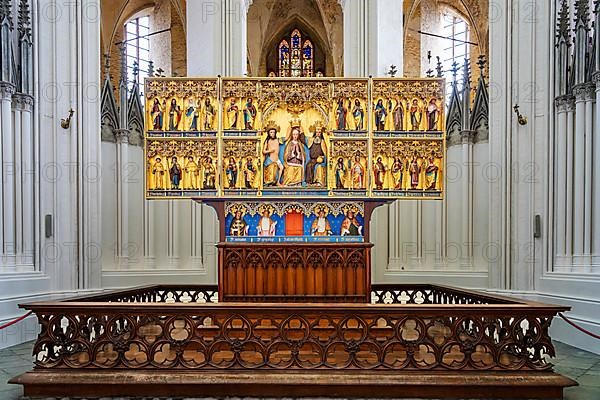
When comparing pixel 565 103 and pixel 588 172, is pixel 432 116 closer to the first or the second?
pixel 588 172

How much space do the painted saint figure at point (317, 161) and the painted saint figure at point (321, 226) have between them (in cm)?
56

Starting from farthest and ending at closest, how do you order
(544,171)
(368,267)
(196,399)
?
(544,171) < (368,267) < (196,399)

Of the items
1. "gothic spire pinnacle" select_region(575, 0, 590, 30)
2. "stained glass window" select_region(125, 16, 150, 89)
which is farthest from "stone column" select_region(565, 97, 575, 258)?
"stained glass window" select_region(125, 16, 150, 89)

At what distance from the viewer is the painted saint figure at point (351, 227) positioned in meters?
9.12

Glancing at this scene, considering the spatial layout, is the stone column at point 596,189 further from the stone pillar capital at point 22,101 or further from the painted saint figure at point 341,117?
the stone pillar capital at point 22,101

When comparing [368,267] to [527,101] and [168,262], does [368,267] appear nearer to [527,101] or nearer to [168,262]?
[527,101]

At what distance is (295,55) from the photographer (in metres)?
25.4

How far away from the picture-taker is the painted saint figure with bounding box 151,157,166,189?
29.6 ft

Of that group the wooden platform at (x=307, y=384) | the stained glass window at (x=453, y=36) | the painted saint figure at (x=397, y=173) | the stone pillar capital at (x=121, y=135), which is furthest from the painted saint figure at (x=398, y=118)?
the stained glass window at (x=453, y=36)

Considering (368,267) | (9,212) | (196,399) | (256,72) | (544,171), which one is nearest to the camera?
(196,399)

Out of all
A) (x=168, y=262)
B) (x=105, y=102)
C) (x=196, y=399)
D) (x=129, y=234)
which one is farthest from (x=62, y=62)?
(x=196, y=399)

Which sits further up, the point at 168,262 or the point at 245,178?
the point at 245,178

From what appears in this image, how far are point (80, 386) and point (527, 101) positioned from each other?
31.1 ft

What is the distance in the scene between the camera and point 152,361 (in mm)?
6164
